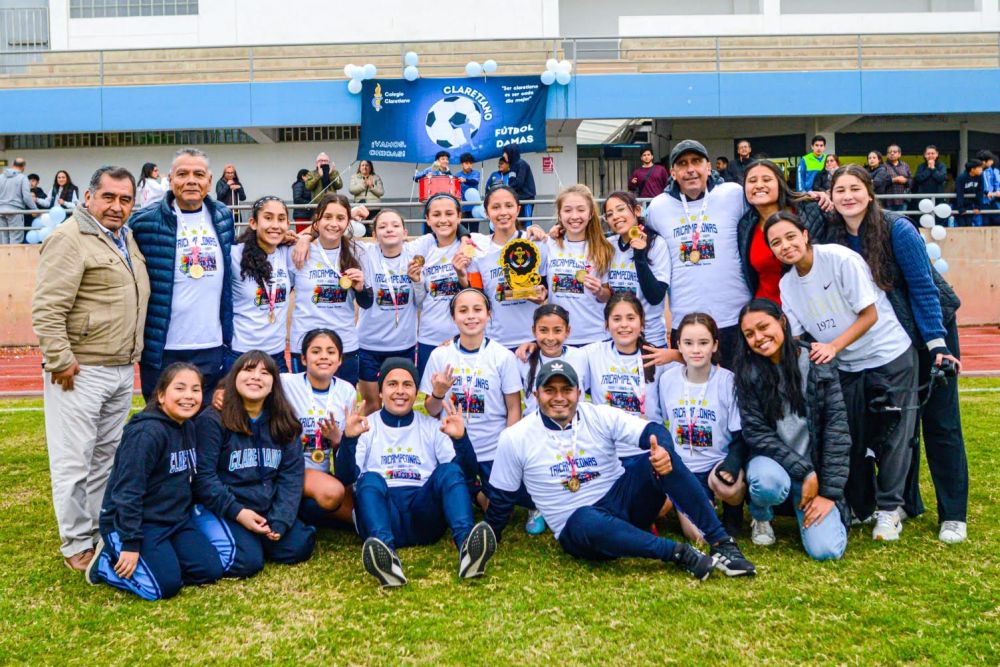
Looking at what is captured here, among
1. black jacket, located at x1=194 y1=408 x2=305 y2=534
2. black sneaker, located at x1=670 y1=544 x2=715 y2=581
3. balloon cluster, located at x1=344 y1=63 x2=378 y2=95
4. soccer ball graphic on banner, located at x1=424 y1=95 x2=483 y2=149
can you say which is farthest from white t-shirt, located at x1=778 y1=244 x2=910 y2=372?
balloon cluster, located at x1=344 y1=63 x2=378 y2=95

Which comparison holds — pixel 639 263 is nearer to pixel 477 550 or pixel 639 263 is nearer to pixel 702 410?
pixel 702 410

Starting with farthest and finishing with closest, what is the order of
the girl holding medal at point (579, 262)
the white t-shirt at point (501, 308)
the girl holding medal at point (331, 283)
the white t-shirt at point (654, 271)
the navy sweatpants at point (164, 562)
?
the white t-shirt at point (501, 308), the girl holding medal at point (331, 283), the girl holding medal at point (579, 262), the white t-shirt at point (654, 271), the navy sweatpants at point (164, 562)

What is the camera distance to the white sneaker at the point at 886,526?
454cm

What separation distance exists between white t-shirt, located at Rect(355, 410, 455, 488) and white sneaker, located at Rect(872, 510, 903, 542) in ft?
7.51

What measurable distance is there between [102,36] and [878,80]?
56.5ft

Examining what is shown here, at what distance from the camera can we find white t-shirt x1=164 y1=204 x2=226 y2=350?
486 centimetres

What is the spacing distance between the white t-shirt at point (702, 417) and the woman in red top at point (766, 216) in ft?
1.98

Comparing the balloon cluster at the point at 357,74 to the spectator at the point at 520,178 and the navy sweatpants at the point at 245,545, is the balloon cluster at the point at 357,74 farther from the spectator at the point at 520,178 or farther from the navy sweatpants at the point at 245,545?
the navy sweatpants at the point at 245,545

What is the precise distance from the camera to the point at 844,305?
4480 mm

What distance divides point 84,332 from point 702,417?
324 centimetres

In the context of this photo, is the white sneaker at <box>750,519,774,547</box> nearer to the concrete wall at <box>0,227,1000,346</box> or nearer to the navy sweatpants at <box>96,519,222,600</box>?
the navy sweatpants at <box>96,519,222,600</box>

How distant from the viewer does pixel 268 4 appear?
19578 millimetres

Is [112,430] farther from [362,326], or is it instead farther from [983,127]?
[983,127]

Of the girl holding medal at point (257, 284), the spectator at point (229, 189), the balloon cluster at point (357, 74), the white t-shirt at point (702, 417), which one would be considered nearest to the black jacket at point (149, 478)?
the girl holding medal at point (257, 284)
